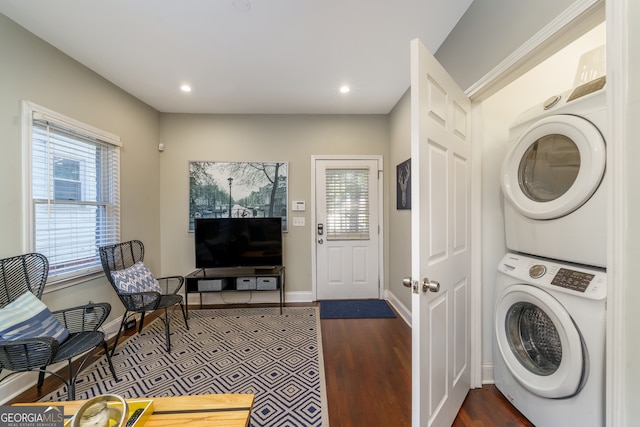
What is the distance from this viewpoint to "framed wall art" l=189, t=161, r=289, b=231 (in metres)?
3.29

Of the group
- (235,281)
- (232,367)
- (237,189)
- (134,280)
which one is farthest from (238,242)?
(232,367)

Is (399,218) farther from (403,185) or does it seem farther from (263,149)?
(263,149)

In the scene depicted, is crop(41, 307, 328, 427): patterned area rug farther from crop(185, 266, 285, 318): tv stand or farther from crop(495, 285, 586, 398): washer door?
crop(495, 285, 586, 398): washer door

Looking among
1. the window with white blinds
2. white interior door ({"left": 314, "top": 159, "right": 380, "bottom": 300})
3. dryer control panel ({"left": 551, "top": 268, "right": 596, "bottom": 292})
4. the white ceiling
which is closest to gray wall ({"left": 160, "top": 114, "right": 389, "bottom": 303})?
white interior door ({"left": 314, "top": 159, "right": 380, "bottom": 300})

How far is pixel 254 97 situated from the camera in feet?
9.34

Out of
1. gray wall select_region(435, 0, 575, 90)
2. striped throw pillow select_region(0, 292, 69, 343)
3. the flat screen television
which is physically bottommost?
striped throw pillow select_region(0, 292, 69, 343)

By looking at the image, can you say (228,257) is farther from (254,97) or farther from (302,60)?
(302,60)

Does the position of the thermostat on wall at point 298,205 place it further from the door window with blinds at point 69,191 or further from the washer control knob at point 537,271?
the washer control knob at point 537,271

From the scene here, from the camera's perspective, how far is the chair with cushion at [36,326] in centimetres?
138

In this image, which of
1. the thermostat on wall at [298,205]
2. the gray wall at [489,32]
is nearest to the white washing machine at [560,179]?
the gray wall at [489,32]

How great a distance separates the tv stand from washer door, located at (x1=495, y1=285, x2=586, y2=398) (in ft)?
7.31

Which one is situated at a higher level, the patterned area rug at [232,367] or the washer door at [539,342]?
the washer door at [539,342]

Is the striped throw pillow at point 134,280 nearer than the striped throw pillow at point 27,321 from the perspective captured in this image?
No

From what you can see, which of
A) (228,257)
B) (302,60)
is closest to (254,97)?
(302,60)
